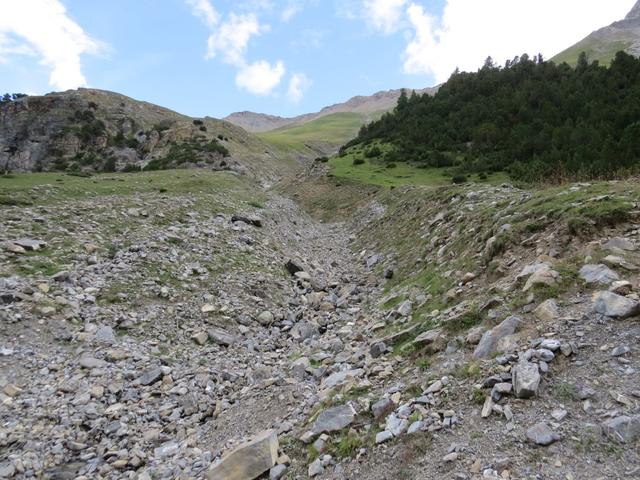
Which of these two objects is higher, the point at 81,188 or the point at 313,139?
the point at 313,139

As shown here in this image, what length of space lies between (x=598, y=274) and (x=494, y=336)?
245 cm

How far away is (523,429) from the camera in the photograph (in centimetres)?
519

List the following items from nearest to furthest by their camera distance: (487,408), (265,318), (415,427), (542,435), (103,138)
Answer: (542,435) < (487,408) < (415,427) < (265,318) < (103,138)

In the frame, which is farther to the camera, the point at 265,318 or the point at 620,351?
the point at 265,318

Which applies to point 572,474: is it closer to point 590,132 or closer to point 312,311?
point 312,311

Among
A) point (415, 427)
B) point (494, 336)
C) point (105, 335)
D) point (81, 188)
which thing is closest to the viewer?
point (415, 427)

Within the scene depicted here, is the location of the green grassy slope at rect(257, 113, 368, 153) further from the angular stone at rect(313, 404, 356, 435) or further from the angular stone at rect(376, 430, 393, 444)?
the angular stone at rect(376, 430, 393, 444)

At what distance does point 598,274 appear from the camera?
24.9ft

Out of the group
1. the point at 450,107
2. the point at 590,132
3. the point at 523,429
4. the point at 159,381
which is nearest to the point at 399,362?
the point at 523,429

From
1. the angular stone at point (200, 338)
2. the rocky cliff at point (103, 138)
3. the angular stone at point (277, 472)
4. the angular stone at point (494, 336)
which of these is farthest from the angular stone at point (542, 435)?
the rocky cliff at point (103, 138)

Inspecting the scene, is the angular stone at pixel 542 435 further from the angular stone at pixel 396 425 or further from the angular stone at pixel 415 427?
the angular stone at pixel 396 425

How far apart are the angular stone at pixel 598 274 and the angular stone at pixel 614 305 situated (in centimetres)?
56

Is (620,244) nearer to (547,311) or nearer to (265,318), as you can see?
(547,311)

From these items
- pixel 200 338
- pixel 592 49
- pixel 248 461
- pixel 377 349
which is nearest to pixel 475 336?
pixel 377 349
